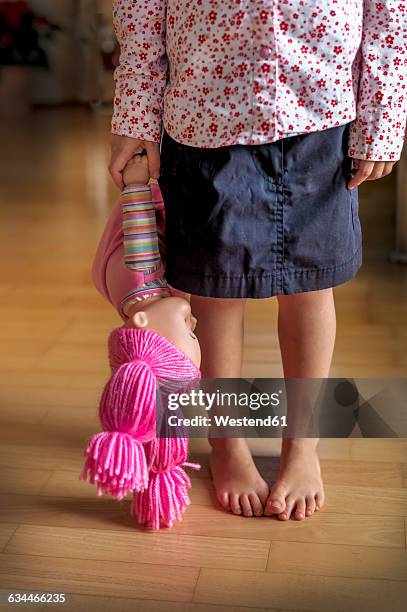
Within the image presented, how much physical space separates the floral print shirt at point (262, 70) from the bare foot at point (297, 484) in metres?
0.40

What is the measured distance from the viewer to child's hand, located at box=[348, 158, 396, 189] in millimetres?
1055

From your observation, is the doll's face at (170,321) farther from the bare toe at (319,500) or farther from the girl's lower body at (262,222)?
the bare toe at (319,500)

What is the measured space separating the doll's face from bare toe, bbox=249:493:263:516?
0.86 feet

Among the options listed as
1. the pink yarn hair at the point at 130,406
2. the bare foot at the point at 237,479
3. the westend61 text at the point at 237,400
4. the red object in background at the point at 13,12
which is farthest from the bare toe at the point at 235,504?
the red object in background at the point at 13,12

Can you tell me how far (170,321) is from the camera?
0.99 metres

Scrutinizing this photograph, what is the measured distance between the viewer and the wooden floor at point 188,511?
1021mm

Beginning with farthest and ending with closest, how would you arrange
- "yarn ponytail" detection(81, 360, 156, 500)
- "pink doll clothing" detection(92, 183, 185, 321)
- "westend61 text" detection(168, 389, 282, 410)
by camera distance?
"westend61 text" detection(168, 389, 282, 410) → "pink doll clothing" detection(92, 183, 185, 321) → "yarn ponytail" detection(81, 360, 156, 500)

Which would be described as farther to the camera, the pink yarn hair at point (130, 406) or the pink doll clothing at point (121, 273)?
the pink doll clothing at point (121, 273)

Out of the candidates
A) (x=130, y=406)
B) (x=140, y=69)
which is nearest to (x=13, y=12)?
(x=140, y=69)

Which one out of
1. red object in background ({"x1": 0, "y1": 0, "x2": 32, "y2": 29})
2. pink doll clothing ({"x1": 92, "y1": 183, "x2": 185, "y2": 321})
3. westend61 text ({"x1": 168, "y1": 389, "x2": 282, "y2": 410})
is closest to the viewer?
pink doll clothing ({"x1": 92, "y1": 183, "x2": 185, "y2": 321})

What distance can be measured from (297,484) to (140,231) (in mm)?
395

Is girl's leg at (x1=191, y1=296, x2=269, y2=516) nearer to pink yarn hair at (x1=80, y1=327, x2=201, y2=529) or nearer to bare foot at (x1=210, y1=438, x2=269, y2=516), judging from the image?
bare foot at (x1=210, y1=438, x2=269, y2=516)

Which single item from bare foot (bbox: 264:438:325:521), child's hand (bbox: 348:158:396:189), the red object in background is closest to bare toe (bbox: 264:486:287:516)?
bare foot (bbox: 264:438:325:521)

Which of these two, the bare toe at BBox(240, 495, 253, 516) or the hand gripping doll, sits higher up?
the hand gripping doll
